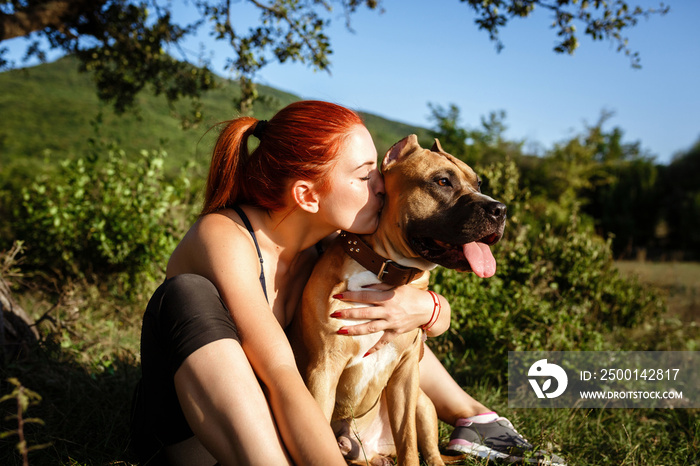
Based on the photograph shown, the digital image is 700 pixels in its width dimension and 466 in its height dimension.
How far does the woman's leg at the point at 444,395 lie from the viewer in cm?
280

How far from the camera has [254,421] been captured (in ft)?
5.69

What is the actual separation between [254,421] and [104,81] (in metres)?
6.15

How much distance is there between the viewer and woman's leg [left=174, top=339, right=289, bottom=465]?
172cm

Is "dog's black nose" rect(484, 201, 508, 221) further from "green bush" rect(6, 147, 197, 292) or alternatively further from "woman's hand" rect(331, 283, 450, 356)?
"green bush" rect(6, 147, 197, 292)

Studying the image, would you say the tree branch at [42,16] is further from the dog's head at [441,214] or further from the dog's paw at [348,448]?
the dog's paw at [348,448]

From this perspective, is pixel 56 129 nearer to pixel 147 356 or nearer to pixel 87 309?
pixel 87 309

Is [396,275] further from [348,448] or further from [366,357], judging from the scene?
[348,448]

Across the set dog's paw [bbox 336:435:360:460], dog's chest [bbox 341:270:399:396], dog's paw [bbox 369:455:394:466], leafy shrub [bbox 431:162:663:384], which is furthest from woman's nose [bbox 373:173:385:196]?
leafy shrub [bbox 431:162:663:384]

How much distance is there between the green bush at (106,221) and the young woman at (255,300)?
259cm

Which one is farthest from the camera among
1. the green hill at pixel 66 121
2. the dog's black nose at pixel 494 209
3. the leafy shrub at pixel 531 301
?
the green hill at pixel 66 121

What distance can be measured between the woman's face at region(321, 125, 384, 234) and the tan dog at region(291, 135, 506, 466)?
0.08 m

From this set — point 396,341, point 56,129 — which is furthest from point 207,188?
point 56,129

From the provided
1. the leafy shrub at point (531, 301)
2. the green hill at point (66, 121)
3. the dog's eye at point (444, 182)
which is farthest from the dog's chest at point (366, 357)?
the green hill at point (66, 121)

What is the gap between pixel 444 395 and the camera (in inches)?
111
